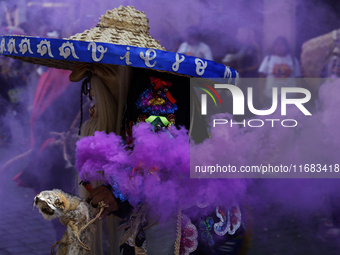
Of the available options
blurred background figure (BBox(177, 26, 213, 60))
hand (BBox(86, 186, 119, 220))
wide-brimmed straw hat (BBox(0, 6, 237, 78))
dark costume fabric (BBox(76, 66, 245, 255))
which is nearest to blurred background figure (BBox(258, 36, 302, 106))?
blurred background figure (BBox(177, 26, 213, 60))

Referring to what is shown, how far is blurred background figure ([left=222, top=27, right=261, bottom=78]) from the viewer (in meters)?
3.62

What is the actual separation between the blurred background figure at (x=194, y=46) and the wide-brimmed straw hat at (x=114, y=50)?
156 cm

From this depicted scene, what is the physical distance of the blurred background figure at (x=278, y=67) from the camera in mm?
3744

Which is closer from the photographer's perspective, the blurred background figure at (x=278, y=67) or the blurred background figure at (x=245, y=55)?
the blurred background figure at (x=245, y=55)

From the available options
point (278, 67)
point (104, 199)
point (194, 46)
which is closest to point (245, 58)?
point (278, 67)

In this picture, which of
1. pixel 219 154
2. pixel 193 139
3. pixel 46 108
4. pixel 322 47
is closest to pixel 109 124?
pixel 193 139

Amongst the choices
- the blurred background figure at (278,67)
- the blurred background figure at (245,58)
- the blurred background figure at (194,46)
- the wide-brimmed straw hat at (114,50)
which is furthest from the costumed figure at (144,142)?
the blurred background figure at (278,67)

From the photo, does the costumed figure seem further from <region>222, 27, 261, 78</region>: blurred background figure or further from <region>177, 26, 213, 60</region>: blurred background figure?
<region>222, 27, 261, 78</region>: blurred background figure

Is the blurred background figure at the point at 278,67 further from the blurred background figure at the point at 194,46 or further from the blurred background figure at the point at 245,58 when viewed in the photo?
the blurred background figure at the point at 194,46

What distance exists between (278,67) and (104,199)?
2.79 metres

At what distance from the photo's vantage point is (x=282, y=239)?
3.67m

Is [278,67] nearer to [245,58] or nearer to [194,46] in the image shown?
[245,58]

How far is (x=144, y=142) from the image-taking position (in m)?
1.74

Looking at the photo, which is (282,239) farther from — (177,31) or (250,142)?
(177,31)
